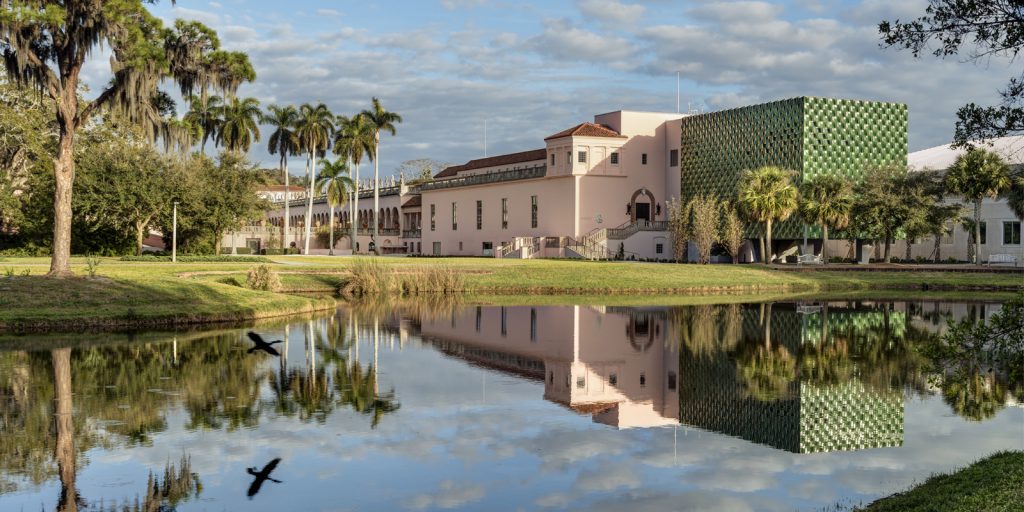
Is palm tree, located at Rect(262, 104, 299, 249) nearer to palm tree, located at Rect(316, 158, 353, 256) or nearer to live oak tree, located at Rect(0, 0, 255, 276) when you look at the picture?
palm tree, located at Rect(316, 158, 353, 256)

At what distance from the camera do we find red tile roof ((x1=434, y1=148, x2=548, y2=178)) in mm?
97056

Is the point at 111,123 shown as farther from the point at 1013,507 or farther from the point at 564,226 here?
the point at 1013,507

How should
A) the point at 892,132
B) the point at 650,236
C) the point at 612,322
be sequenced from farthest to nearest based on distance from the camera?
the point at 650,236
the point at 892,132
the point at 612,322

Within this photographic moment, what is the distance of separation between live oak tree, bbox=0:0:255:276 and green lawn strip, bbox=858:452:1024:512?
25913 millimetres

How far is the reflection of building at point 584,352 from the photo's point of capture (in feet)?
60.8

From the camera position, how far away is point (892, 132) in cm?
7362

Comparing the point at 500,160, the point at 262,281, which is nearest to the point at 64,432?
the point at 262,281

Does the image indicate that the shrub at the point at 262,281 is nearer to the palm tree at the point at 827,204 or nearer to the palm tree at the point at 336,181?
the palm tree at the point at 827,204

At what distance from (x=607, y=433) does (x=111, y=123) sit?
55122 mm

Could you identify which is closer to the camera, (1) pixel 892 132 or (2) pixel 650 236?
(1) pixel 892 132

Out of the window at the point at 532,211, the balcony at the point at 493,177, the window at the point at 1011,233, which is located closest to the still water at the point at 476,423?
the window at the point at 1011,233

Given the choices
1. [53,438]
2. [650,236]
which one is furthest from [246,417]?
[650,236]

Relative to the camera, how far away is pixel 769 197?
6775 cm

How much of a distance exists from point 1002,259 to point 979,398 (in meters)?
53.7
